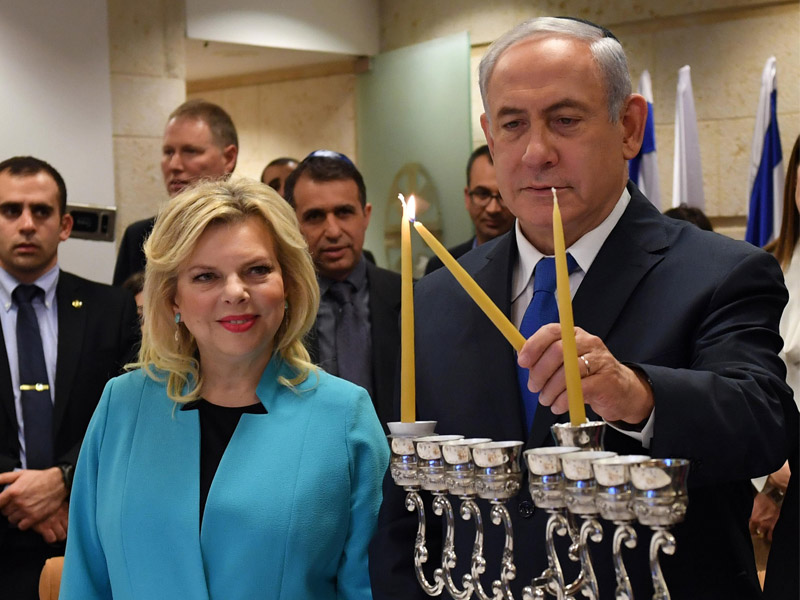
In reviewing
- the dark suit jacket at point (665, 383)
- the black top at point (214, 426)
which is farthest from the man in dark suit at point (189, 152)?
the dark suit jacket at point (665, 383)

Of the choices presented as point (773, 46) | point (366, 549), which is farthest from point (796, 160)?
point (773, 46)

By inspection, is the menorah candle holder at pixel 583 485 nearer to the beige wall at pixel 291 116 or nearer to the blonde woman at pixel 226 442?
the blonde woman at pixel 226 442

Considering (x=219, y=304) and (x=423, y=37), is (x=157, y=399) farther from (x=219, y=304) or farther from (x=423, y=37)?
(x=423, y=37)

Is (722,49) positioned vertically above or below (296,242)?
above

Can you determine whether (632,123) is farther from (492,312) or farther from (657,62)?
(657,62)

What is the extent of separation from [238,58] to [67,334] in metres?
5.16

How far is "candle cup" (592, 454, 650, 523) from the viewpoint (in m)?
0.93

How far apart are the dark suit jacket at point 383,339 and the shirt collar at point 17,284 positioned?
3.56 feet

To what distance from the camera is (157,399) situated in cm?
220

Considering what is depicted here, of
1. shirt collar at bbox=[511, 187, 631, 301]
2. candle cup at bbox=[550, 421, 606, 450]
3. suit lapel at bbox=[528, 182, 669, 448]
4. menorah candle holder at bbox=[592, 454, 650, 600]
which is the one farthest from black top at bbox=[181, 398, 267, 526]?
menorah candle holder at bbox=[592, 454, 650, 600]

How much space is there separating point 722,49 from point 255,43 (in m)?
3.19

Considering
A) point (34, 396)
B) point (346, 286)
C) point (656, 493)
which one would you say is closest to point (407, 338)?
point (656, 493)

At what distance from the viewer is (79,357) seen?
362cm

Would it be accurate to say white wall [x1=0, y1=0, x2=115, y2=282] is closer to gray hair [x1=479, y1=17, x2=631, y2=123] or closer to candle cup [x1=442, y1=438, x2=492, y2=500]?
gray hair [x1=479, y1=17, x2=631, y2=123]
